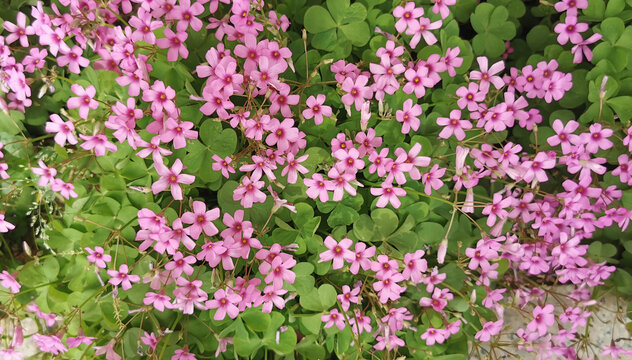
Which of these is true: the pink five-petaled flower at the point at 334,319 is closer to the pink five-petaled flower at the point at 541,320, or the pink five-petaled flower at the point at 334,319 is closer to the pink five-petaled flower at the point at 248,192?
the pink five-petaled flower at the point at 248,192

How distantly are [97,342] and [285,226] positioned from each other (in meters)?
0.86

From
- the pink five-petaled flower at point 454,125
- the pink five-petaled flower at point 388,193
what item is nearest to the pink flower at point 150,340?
the pink five-petaled flower at point 388,193

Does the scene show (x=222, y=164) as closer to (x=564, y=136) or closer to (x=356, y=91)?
(x=356, y=91)

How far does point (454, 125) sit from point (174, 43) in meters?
0.92

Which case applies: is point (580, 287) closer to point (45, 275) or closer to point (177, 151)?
point (177, 151)

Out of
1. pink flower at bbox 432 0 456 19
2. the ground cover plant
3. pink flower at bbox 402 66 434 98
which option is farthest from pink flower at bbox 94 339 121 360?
pink flower at bbox 432 0 456 19

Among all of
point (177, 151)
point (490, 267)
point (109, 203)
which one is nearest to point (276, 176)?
point (177, 151)

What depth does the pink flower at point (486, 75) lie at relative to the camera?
1.40 metres

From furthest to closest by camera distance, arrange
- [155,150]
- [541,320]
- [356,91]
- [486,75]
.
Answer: [541,320] → [486,75] → [356,91] → [155,150]

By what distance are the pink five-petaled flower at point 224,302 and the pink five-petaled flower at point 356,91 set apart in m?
0.67

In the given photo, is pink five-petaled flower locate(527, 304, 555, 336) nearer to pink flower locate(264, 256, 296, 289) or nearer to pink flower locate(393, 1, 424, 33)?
pink flower locate(264, 256, 296, 289)

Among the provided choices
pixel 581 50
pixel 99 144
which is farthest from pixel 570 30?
pixel 99 144

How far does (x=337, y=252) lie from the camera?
4.46 ft

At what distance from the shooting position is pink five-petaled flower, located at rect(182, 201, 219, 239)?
121 cm
